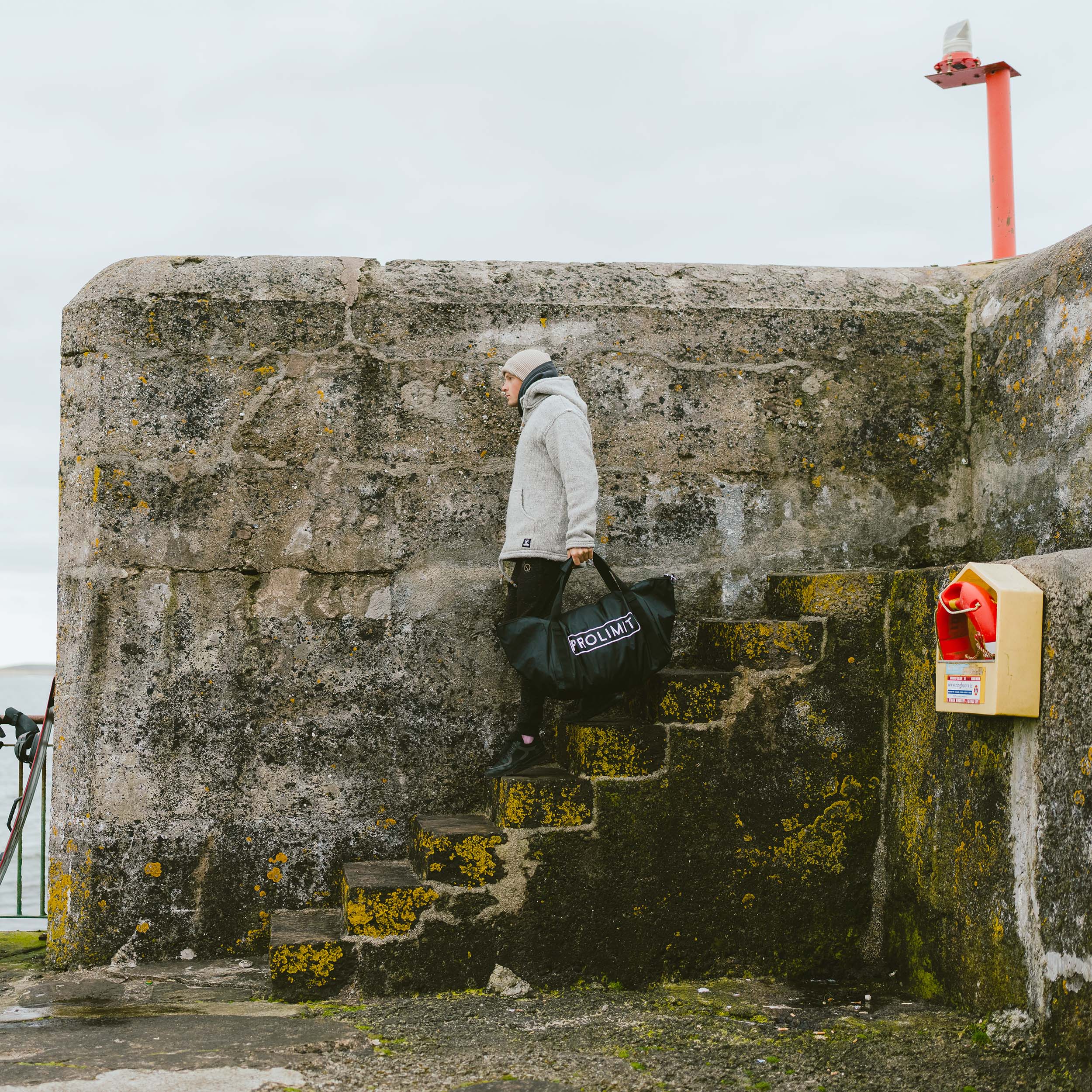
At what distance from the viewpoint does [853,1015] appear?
339 cm

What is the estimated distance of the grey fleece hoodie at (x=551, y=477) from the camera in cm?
368

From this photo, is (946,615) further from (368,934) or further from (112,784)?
(112,784)

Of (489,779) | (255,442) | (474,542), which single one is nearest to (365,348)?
(255,442)

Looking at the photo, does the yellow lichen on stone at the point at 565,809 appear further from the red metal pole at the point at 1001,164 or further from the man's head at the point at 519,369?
the red metal pole at the point at 1001,164

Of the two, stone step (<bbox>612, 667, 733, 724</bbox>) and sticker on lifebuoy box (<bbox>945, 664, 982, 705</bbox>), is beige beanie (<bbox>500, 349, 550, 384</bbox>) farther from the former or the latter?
sticker on lifebuoy box (<bbox>945, 664, 982, 705</bbox>)

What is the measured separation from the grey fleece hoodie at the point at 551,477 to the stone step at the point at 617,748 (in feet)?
1.93

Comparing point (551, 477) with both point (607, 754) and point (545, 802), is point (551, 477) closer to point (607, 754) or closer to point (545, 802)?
point (607, 754)

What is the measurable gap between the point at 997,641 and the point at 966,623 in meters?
0.24

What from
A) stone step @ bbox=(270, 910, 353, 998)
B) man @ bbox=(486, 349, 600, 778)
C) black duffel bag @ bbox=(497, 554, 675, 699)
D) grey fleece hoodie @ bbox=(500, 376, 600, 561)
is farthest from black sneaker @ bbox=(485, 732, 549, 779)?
stone step @ bbox=(270, 910, 353, 998)

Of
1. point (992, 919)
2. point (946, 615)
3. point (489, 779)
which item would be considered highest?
point (946, 615)

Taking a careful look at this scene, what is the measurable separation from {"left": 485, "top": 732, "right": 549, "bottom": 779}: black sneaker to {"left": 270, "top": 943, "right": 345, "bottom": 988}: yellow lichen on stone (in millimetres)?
769

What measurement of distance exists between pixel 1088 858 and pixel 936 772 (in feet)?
2.71

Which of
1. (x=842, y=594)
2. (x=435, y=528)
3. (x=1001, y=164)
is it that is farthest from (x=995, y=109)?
(x=435, y=528)

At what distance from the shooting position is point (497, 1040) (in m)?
3.13
